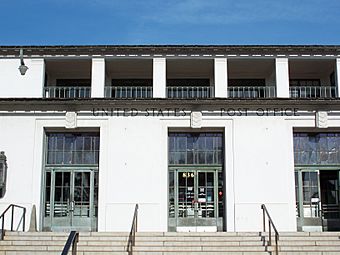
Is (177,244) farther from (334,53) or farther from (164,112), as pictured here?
(334,53)

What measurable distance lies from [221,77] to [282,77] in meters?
2.28

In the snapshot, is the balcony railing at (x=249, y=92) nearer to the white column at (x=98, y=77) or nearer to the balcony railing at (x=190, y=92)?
the balcony railing at (x=190, y=92)

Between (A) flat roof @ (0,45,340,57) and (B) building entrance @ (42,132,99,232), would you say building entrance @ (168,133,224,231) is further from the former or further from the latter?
→ (A) flat roof @ (0,45,340,57)

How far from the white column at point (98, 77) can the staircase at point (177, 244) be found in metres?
5.79

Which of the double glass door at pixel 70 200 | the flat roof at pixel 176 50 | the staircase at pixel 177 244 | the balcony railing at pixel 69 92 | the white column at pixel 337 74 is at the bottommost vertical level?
the staircase at pixel 177 244

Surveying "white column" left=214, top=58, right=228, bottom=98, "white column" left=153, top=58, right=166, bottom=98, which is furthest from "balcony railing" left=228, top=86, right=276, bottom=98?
"white column" left=153, top=58, right=166, bottom=98

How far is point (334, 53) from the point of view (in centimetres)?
2002

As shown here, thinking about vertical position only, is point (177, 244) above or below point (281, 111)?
below

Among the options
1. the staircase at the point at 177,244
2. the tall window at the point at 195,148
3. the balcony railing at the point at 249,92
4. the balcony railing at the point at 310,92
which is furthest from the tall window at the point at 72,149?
the balcony railing at the point at 310,92

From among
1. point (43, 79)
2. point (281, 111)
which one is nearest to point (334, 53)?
point (281, 111)

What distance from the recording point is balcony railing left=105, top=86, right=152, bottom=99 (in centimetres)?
2103

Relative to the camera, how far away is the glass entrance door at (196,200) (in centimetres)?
1936

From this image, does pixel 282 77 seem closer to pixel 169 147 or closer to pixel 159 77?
pixel 159 77

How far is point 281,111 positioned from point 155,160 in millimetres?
→ 4925
